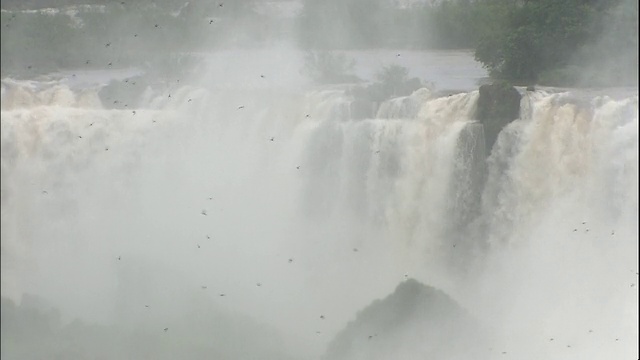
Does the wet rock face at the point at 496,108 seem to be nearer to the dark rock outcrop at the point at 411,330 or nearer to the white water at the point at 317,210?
the white water at the point at 317,210

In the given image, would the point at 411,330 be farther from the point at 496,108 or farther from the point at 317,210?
the point at 496,108

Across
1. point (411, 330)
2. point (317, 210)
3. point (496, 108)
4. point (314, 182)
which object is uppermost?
point (496, 108)

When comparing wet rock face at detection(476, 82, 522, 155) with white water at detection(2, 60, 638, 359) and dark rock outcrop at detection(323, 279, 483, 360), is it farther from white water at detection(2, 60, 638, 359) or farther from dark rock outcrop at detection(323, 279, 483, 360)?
dark rock outcrop at detection(323, 279, 483, 360)

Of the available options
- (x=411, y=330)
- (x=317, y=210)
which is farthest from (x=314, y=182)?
(x=411, y=330)

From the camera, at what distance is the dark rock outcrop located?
4.91m

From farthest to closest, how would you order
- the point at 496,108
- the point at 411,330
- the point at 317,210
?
1. the point at 317,210
2. the point at 496,108
3. the point at 411,330

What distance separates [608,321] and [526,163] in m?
0.90

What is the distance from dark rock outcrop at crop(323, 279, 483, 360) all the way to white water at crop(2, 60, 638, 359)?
0.10 m

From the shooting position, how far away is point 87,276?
576 centimetres

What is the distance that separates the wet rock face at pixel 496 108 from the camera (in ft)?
16.5

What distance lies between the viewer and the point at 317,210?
18.4 ft

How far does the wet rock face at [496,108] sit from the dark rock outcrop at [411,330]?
2.72ft

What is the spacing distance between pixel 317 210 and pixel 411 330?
38.4 inches

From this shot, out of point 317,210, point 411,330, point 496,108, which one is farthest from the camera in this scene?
point 317,210
